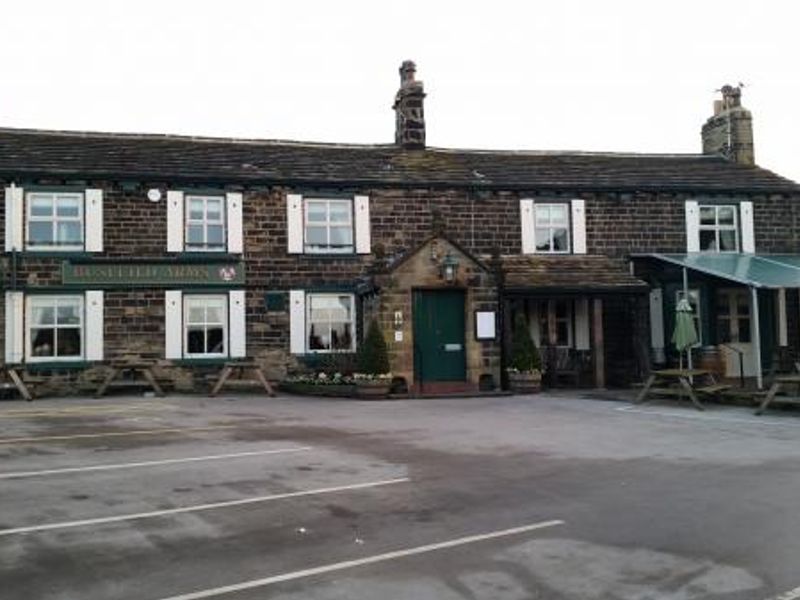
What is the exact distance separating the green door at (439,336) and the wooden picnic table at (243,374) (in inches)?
136

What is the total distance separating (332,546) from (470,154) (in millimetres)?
20272

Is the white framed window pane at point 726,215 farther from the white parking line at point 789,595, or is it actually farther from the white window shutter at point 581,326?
the white parking line at point 789,595

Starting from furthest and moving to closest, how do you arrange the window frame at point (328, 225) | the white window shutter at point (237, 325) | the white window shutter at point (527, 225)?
1. the white window shutter at point (527, 225)
2. the window frame at point (328, 225)
3. the white window shutter at point (237, 325)

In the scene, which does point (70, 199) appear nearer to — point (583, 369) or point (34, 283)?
point (34, 283)

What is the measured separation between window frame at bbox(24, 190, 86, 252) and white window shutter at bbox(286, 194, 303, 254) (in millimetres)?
4741

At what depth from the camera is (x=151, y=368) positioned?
21047mm

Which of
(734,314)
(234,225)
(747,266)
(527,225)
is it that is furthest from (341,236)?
(734,314)

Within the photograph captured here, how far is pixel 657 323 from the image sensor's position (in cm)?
2402

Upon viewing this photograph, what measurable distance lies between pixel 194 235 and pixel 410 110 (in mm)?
7241

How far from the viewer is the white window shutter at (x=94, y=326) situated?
68.1 feet

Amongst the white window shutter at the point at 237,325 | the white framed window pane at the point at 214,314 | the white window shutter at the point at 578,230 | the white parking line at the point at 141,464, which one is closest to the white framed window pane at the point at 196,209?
the white window shutter at the point at 237,325

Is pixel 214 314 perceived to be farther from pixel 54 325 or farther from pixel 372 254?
pixel 372 254

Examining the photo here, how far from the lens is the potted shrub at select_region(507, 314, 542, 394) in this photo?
811 inches

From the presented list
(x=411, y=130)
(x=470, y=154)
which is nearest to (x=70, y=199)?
(x=411, y=130)
